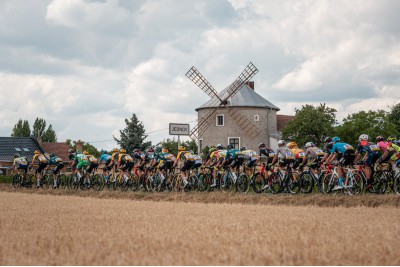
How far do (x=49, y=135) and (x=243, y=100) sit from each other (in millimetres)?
57414

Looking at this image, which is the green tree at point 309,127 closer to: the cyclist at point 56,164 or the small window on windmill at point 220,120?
the small window on windmill at point 220,120

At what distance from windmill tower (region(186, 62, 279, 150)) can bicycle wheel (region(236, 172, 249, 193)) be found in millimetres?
46938

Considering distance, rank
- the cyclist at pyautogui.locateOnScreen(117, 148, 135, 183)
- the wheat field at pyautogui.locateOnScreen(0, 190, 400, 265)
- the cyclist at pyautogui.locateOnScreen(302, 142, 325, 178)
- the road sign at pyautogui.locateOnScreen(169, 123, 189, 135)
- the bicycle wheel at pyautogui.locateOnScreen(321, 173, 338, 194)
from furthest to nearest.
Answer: the road sign at pyautogui.locateOnScreen(169, 123, 189, 135) < the cyclist at pyautogui.locateOnScreen(117, 148, 135, 183) < the cyclist at pyautogui.locateOnScreen(302, 142, 325, 178) < the bicycle wheel at pyautogui.locateOnScreen(321, 173, 338, 194) < the wheat field at pyautogui.locateOnScreen(0, 190, 400, 265)

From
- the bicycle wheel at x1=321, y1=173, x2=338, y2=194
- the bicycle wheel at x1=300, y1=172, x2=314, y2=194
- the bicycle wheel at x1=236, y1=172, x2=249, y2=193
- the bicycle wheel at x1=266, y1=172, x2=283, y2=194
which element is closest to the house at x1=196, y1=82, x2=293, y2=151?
the bicycle wheel at x1=236, y1=172, x2=249, y2=193

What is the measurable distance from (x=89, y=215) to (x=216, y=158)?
10386 mm

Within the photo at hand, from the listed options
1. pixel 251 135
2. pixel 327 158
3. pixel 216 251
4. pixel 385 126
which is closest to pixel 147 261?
pixel 216 251

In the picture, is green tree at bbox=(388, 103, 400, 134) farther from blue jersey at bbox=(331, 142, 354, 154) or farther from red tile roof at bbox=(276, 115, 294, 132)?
blue jersey at bbox=(331, 142, 354, 154)

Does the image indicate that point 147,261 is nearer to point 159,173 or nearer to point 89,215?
point 89,215

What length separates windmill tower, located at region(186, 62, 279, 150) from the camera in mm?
71312

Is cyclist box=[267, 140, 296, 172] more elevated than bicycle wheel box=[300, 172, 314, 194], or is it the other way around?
cyclist box=[267, 140, 296, 172]

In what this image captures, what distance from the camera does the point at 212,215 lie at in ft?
50.3

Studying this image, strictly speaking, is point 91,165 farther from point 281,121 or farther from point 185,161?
point 281,121

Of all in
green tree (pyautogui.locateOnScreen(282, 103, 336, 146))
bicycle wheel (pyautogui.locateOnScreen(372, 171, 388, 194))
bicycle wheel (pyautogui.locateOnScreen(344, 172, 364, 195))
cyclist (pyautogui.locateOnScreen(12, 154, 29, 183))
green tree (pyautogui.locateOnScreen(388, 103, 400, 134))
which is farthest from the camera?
green tree (pyautogui.locateOnScreen(388, 103, 400, 134))

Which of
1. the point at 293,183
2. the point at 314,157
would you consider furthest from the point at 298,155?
the point at 293,183
